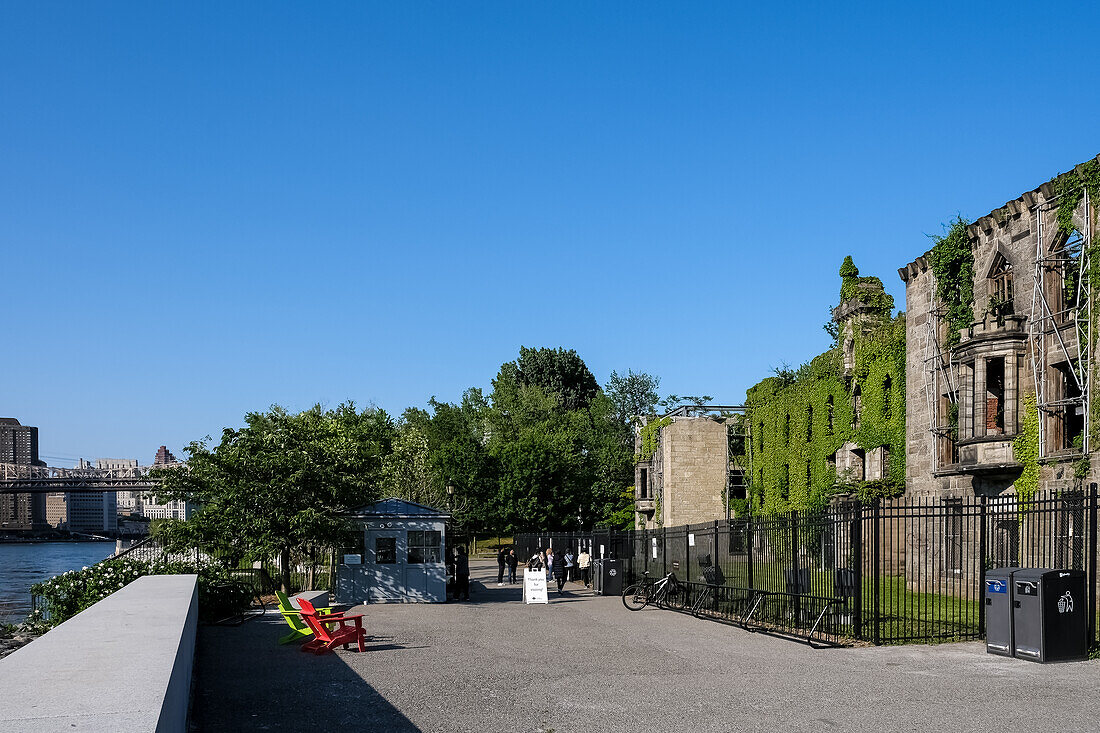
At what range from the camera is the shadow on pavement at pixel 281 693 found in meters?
11.0

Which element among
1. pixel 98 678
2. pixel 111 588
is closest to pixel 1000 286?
pixel 111 588

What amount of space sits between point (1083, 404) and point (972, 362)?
3672 millimetres

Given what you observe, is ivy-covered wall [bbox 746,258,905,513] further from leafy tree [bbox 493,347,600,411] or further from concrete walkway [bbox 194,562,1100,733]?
leafy tree [bbox 493,347,600,411]

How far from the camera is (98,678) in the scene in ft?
20.1

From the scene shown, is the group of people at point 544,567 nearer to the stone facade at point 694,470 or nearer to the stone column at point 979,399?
the stone column at point 979,399

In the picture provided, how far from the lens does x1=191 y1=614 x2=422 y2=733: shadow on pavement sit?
1100 centimetres

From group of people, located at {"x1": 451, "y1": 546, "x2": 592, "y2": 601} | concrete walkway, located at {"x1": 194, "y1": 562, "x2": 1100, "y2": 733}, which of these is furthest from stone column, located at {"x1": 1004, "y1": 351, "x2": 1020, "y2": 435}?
A: group of people, located at {"x1": 451, "y1": 546, "x2": 592, "y2": 601}

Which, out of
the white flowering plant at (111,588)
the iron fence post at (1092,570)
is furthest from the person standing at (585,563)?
the iron fence post at (1092,570)

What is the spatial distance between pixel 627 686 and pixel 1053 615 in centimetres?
607

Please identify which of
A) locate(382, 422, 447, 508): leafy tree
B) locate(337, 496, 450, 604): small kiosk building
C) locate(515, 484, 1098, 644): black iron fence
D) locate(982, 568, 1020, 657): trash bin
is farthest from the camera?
locate(382, 422, 447, 508): leafy tree

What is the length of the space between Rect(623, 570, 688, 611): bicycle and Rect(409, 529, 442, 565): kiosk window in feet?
18.1

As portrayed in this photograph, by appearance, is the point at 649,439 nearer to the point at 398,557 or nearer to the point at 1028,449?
the point at 398,557

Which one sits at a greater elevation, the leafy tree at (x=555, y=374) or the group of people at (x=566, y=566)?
the leafy tree at (x=555, y=374)

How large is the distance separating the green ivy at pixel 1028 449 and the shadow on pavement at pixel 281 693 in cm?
1816
